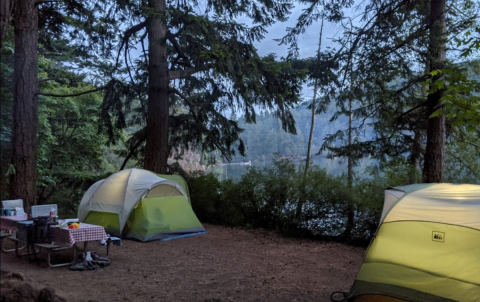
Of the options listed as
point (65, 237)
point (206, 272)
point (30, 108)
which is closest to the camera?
point (65, 237)

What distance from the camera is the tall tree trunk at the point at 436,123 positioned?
8.68 metres

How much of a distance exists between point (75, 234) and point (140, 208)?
2725mm

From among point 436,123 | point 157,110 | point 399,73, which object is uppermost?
point 399,73

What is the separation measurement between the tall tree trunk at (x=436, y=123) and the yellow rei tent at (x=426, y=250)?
441 cm

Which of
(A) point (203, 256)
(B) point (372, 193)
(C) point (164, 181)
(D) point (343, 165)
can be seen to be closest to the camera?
(A) point (203, 256)

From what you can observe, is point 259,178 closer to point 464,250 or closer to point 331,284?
point 331,284

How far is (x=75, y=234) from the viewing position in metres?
6.04

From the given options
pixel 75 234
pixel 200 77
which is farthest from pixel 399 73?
pixel 75 234

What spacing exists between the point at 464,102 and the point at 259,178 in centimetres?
606

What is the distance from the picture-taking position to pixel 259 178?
10.3m

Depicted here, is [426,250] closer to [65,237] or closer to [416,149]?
[65,237]

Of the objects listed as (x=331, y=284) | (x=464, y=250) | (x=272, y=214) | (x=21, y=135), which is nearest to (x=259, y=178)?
(x=272, y=214)

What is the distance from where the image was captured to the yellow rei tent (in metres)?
4.06

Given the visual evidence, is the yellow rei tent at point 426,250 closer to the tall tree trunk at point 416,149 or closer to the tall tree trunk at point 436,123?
the tall tree trunk at point 436,123
